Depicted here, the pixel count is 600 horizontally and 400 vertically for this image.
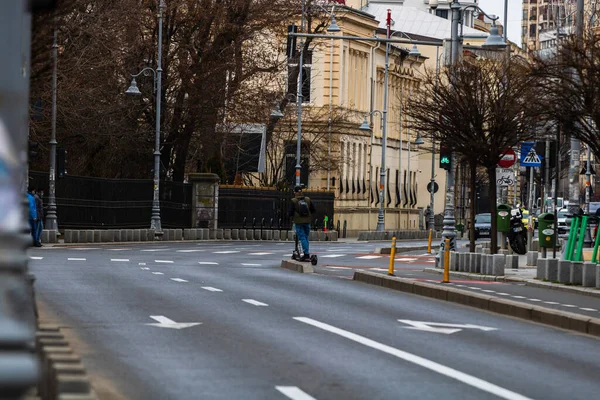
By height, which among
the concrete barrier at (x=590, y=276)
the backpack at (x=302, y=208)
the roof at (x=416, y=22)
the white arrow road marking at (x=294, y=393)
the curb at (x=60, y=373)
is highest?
the roof at (x=416, y=22)

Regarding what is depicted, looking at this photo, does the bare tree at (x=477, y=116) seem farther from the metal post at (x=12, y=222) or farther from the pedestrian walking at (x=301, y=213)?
the metal post at (x=12, y=222)

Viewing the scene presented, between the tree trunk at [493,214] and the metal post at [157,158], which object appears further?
the metal post at [157,158]

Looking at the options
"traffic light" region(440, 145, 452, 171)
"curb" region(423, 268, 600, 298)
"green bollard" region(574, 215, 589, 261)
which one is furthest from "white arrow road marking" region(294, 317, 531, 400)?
"traffic light" region(440, 145, 452, 171)

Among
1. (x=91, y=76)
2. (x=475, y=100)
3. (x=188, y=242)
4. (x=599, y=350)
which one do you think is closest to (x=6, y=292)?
(x=599, y=350)

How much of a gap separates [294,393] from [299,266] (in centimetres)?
2102

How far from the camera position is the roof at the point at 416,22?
413 ft

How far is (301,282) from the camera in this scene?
2595cm

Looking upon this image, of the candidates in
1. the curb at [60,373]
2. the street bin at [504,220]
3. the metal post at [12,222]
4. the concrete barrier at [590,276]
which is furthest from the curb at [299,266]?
the metal post at [12,222]

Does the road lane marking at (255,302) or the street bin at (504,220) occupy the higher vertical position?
the street bin at (504,220)

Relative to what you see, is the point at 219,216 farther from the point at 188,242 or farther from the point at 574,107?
the point at 574,107

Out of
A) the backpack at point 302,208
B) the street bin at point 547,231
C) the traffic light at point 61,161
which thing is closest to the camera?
the backpack at point 302,208

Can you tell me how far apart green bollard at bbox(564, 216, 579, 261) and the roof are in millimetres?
98193

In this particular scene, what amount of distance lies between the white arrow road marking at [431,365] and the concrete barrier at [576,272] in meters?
10.3

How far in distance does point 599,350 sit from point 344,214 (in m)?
72.1
